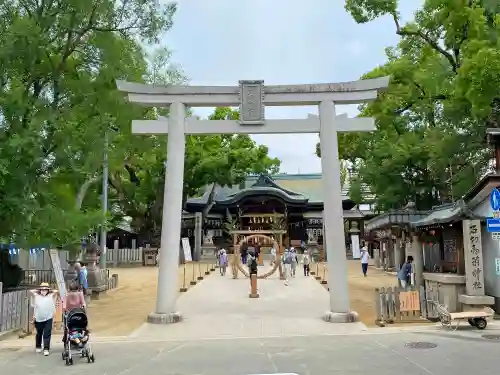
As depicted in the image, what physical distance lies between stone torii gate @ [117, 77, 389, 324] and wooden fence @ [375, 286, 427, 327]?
1.35 m

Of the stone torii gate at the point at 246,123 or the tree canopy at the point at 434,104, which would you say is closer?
the stone torii gate at the point at 246,123

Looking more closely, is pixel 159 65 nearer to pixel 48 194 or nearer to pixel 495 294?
pixel 48 194

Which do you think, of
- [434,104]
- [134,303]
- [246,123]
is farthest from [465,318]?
[434,104]

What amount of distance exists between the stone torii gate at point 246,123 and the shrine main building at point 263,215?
2722cm

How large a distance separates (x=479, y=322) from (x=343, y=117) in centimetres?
630

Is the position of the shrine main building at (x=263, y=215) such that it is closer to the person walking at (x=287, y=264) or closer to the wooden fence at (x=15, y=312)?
the person walking at (x=287, y=264)

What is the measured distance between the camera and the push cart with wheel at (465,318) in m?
11.0

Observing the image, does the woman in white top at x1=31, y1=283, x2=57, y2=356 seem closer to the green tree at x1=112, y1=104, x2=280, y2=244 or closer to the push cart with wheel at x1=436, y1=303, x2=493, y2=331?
the push cart with wheel at x1=436, y1=303, x2=493, y2=331

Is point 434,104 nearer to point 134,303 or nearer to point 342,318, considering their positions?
point 342,318

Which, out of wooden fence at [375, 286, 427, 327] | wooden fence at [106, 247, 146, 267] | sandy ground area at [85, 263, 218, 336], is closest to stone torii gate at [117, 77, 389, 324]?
sandy ground area at [85, 263, 218, 336]

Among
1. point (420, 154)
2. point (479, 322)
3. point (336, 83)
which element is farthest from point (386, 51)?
point (479, 322)

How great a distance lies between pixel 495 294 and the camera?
12617 mm

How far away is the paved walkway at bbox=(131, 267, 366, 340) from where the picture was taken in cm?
1155

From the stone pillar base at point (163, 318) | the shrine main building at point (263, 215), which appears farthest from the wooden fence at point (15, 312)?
the shrine main building at point (263, 215)
